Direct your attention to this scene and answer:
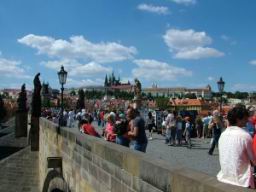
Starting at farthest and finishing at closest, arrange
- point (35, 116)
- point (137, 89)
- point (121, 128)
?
point (137, 89)
point (35, 116)
point (121, 128)

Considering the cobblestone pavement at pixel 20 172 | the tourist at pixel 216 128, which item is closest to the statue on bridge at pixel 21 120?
the cobblestone pavement at pixel 20 172

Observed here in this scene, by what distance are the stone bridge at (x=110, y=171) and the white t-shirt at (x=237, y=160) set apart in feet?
1.96

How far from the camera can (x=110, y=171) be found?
243 inches

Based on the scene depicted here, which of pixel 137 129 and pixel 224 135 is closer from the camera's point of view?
pixel 224 135

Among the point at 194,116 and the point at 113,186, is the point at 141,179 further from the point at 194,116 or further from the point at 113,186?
the point at 194,116


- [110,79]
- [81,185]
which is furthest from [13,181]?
[110,79]

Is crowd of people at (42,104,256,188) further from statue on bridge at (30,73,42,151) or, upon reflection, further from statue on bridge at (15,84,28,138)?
statue on bridge at (15,84,28,138)

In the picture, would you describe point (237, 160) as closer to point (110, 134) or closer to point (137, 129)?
point (137, 129)

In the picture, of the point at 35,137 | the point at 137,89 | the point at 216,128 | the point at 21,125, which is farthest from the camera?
the point at 21,125

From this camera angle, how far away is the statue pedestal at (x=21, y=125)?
34.3 metres

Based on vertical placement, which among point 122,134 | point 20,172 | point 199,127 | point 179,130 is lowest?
point 20,172

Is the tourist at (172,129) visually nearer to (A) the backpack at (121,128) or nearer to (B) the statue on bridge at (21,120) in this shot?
(A) the backpack at (121,128)

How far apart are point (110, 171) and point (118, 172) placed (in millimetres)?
388

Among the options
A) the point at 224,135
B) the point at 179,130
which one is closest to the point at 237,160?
the point at 224,135
